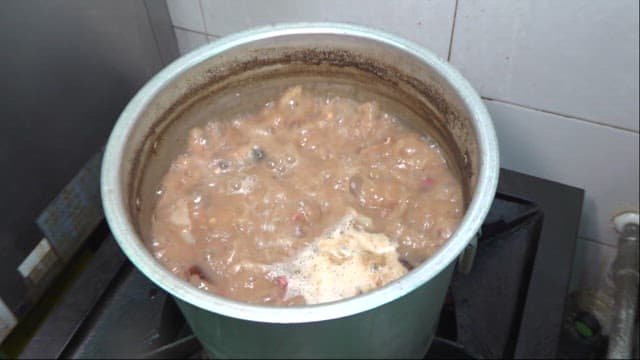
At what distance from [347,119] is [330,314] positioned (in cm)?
35

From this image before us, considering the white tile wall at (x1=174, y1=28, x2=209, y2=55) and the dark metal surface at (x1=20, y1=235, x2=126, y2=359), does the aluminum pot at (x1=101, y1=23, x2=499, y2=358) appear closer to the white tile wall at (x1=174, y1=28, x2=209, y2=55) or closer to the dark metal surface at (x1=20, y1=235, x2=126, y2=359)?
the dark metal surface at (x1=20, y1=235, x2=126, y2=359)

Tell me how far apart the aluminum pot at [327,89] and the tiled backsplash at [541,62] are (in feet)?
A: 0.46

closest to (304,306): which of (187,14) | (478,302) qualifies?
(478,302)

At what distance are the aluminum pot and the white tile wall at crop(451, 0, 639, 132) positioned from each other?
0.15 meters

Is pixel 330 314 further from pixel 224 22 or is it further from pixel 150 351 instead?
pixel 224 22

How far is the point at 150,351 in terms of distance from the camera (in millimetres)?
814

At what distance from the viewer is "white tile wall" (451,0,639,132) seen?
0.80 m

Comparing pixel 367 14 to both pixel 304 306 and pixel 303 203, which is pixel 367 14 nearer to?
pixel 303 203

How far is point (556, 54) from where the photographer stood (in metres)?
0.85

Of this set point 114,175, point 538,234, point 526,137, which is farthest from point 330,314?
point 526,137

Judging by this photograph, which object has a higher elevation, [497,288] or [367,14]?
[367,14]

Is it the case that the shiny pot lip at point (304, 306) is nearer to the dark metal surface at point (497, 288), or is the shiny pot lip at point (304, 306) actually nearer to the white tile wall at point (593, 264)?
the dark metal surface at point (497, 288)

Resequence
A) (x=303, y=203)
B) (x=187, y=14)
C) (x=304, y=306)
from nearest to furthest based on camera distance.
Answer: (x=304, y=306) < (x=303, y=203) < (x=187, y=14)

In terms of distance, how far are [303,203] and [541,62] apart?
38cm
